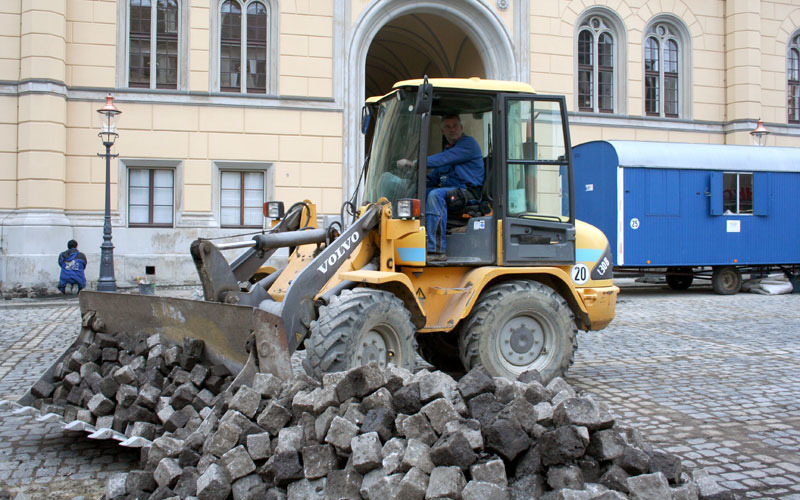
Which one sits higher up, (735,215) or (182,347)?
(735,215)

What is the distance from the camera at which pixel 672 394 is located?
6664 millimetres

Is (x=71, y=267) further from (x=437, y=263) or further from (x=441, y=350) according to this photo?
(x=437, y=263)

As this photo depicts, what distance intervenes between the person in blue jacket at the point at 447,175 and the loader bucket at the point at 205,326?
2010 mm

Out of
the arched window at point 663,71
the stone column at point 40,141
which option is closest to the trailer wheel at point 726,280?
the arched window at point 663,71

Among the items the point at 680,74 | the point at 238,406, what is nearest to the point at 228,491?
the point at 238,406

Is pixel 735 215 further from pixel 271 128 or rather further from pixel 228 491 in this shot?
pixel 228 491

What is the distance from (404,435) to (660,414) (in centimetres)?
300

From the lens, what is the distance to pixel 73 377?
18.3ft

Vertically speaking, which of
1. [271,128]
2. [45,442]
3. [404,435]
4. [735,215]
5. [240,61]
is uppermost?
[240,61]

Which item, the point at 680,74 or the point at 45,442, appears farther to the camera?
the point at 680,74

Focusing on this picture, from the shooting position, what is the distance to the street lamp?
22.1 m

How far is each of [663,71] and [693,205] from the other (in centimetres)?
757

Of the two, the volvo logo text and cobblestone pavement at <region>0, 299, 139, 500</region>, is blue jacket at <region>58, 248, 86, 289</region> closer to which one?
cobblestone pavement at <region>0, 299, 139, 500</region>

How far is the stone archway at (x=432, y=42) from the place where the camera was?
19.7 m
